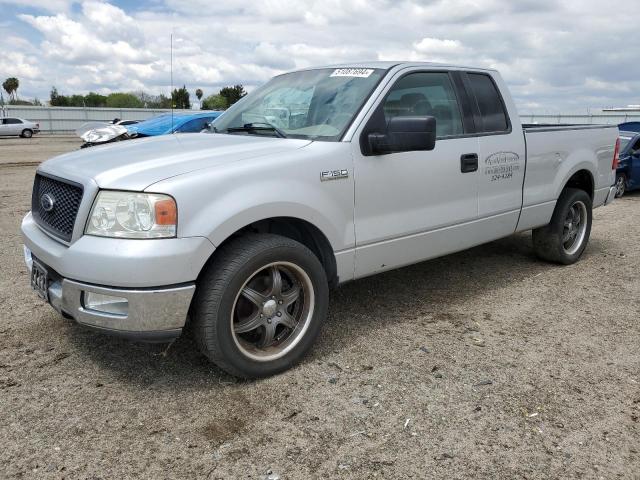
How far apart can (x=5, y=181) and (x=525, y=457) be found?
42.5ft

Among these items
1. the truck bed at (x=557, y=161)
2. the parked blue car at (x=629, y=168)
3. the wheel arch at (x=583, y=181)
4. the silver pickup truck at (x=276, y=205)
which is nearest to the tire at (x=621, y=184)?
the parked blue car at (x=629, y=168)

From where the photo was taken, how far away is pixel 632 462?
2.66 metres

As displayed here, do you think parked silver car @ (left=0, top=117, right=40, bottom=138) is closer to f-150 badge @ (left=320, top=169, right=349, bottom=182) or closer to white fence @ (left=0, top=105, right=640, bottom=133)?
white fence @ (left=0, top=105, right=640, bottom=133)

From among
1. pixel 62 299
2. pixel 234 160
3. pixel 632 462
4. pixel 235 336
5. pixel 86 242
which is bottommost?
pixel 632 462

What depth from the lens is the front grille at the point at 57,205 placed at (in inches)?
124

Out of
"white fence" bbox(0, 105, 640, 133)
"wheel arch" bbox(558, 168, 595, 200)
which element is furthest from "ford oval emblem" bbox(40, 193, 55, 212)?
"white fence" bbox(0, 105, 640, 133)

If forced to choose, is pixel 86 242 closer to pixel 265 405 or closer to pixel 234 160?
pixel 234 160

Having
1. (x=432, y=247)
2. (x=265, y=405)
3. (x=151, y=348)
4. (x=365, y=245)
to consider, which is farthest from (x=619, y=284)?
(x=151, y=348)

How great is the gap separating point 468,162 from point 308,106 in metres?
1.30

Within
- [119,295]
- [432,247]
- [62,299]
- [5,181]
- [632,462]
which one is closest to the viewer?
[632,462]

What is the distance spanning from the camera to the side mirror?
3.50 meters

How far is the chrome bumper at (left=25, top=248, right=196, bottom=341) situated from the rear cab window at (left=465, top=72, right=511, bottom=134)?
9.31 feet

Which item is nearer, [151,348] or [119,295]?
[119,295]

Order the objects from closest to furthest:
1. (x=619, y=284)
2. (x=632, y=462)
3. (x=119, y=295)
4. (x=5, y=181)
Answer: (x=632, y=462)
(x=119, y=295)
(x=619, y=284)
(x=5, y=181)
